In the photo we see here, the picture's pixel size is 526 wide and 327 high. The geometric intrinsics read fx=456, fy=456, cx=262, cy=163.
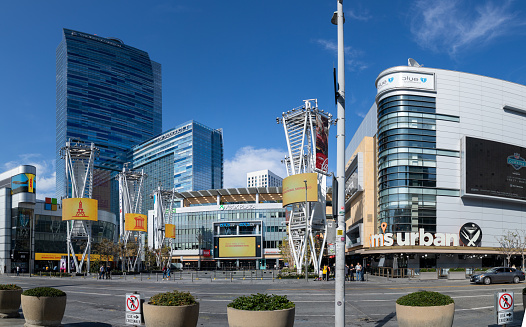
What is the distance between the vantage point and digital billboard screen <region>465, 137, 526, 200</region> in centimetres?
6562

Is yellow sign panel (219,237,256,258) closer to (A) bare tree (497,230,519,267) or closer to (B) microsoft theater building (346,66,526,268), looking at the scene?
(B) microsoft theater building (346,66,526,268)

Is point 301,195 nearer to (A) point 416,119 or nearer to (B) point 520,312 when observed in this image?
(A) point 416,119

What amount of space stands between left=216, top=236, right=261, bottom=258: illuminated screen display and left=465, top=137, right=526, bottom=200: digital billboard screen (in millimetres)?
61777

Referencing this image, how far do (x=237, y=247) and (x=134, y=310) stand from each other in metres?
104

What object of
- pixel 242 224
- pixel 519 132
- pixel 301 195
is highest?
pixel 519 132

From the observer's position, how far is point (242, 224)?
399 ft

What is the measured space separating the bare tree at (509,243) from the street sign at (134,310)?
61.6 metres

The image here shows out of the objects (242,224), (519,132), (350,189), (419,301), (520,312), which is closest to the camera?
(419,301)

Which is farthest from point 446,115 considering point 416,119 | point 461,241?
point 461,241

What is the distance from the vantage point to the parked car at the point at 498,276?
37062 millimetres

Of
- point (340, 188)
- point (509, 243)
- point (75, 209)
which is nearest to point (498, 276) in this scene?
point (340, 188)

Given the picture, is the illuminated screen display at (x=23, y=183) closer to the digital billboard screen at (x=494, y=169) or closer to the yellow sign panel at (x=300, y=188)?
the yellow sign panel at (x=300, y=188)

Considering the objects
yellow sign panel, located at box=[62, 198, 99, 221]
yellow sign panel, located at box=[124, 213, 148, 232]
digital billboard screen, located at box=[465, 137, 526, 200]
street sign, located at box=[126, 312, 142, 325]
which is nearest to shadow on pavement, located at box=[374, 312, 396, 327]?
street sign, located at box=[126, 312, 142, 325]

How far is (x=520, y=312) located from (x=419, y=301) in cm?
906
